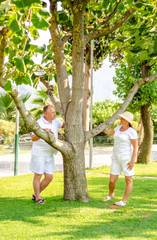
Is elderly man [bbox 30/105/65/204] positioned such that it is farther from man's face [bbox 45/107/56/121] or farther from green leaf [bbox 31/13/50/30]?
green leaf [bbox 31/13/50/30]

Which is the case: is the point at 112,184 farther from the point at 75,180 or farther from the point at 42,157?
the point at 42,157

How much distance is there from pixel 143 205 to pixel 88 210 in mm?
1121

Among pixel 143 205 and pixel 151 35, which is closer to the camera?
pixel 151 35

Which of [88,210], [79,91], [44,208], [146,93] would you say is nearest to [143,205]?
[88,210]

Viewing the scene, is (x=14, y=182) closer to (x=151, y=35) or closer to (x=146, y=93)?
(x=151, y=35)

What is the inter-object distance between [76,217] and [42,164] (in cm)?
126

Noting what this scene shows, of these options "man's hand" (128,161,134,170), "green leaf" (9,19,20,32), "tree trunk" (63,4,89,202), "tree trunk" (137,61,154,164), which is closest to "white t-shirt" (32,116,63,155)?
"tree trunk" (63,4,89,202)

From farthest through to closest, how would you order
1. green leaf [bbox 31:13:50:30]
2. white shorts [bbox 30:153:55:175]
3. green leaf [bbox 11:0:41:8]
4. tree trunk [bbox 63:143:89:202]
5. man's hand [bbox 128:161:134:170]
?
tree trunk [bbox 63:143:89:202] < white shorts [bbox 30:153:55:175] < man's hand [bbox 128:161:134:170] < green leaf [bbox 31:13:50:30] < green leaf [bbox 11:0:41:8]

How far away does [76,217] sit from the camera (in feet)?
16.5

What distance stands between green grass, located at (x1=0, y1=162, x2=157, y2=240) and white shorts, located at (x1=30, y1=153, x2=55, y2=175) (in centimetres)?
60

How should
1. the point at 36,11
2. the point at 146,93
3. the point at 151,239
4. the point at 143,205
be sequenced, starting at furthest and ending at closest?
the point at 146,93 → the point at 143,205 → the point at 151,239 → the point at 36,11

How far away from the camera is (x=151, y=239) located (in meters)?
4.10

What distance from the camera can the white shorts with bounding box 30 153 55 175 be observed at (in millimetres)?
5890

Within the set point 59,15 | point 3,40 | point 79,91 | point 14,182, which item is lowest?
point 14,182
